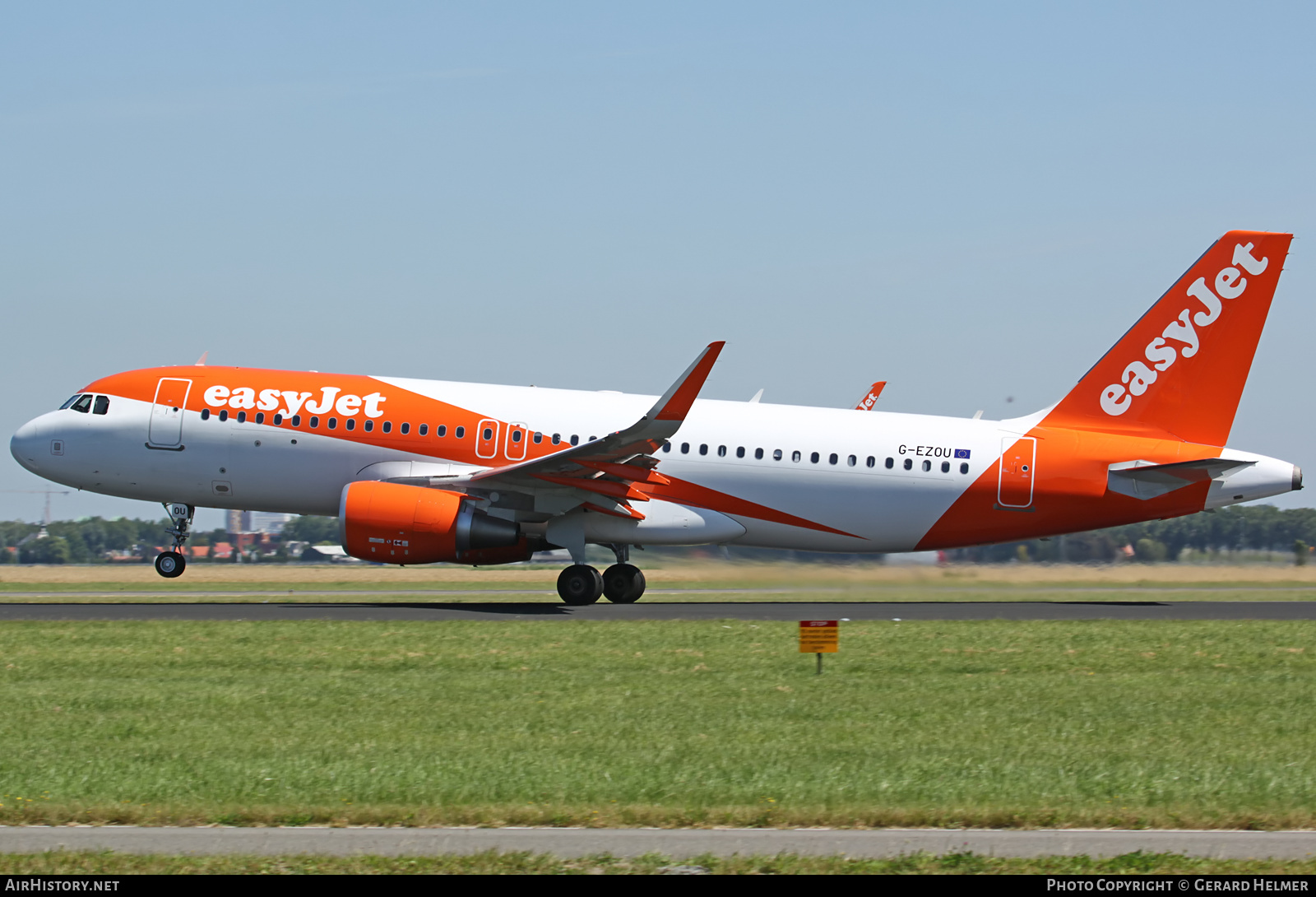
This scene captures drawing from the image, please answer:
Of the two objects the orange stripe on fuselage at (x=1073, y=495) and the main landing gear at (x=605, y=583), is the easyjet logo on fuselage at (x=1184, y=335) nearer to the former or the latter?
the orange stripe on fuselage at (x=1073, y=495)

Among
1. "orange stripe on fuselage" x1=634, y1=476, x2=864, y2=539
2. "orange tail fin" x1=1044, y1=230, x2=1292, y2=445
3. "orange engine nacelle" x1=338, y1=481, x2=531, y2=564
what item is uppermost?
"orange tail fin" x1=1044, y1=230, x2=1292, y2=445

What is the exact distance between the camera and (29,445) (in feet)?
98.8

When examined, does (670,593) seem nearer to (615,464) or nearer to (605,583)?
→ (605,583)

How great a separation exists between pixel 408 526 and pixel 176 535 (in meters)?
6.73

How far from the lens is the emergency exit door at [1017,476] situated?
30.0 metres

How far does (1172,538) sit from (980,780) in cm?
3451

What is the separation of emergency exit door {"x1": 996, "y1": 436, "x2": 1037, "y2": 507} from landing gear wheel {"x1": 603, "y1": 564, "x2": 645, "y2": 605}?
8.40 m

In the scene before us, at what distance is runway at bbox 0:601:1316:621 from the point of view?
25.2m

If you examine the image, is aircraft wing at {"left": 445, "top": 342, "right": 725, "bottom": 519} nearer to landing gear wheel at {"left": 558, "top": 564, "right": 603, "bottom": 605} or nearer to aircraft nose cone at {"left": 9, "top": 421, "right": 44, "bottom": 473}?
landing gear wheel at {"left": 558, "top": 564, "right": 603, "bottom": 605}

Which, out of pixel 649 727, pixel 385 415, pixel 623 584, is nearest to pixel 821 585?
pixel 623 584

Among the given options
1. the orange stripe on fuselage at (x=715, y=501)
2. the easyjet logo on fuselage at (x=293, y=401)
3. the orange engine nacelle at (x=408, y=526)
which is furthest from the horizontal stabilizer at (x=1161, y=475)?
the easyjet logo on fuselage at (x=293, y=401)

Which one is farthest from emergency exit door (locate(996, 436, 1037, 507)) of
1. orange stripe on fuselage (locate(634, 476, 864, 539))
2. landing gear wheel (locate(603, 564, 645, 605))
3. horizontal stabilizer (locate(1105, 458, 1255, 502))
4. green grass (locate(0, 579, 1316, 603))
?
landing gear wheel (locate(603, 564, 645, 605))
